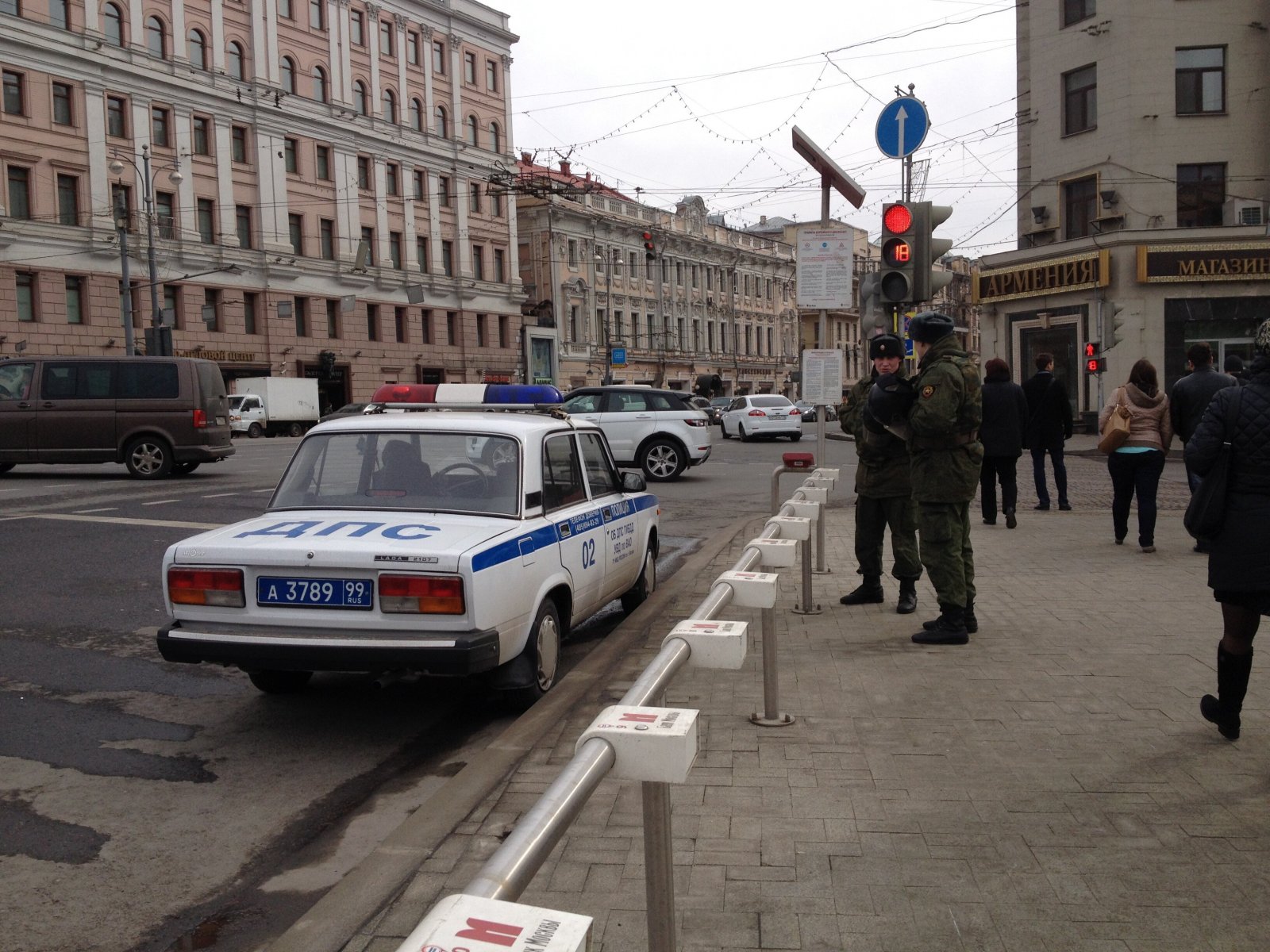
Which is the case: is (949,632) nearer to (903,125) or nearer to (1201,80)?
(903,125)

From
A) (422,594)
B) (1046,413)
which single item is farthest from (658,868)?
(1046,413)

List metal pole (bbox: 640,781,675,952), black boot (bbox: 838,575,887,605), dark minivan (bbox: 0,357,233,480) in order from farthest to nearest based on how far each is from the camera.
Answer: dark minivan (bbox: 0,357,233,480) → black boot (bbox: 838,575,887,605) → metal pole (bbox: 640,781,675,952)

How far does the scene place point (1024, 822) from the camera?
396cm

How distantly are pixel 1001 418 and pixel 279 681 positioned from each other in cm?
844

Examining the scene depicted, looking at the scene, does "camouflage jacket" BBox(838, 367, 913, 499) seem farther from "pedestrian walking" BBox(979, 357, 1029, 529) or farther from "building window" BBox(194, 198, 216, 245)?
"building window" BBox(194, 198, 216, 245)

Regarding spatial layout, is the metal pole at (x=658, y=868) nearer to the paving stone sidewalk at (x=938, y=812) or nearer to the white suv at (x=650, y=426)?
the paving stone sidewalk at (x=938, y=812)

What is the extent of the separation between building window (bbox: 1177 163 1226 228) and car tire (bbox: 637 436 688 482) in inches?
659

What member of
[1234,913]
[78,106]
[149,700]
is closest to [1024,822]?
[1234,913]

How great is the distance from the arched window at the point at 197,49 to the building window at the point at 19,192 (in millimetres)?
8827

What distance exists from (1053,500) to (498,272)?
171 ft

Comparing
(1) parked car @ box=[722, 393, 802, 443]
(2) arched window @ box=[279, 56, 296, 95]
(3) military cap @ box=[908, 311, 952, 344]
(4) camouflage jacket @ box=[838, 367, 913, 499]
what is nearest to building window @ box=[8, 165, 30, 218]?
(2) arched window @ box=[279, 56, 296, 95]

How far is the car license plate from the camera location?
5.21 metres

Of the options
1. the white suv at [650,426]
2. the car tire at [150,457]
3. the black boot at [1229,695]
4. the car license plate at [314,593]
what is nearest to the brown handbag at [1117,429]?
the black boot at [1229,695]

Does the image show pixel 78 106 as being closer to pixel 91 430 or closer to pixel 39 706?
pixel 91 430
